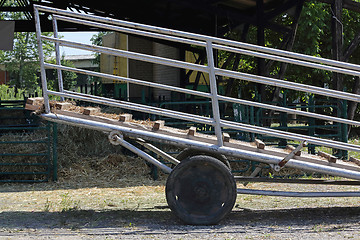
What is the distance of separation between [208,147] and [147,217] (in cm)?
130

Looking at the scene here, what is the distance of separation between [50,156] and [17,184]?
2.79 feet

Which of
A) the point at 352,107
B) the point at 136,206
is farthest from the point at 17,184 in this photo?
the point at 352,107

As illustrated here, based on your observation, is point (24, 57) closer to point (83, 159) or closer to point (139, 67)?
point (139, 67)

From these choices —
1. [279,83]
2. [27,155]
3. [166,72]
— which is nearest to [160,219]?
[279,83]

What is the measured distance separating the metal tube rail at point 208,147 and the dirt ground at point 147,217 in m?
0.64

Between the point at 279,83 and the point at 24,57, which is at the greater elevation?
the point at 24,57

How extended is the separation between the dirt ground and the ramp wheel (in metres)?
0.18

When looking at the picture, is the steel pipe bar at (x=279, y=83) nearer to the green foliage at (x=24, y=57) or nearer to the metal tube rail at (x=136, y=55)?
the metal tube rail at (x=136, y=55)

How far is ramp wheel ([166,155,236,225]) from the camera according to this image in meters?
6.12

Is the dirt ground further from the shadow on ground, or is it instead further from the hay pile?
the hay pile

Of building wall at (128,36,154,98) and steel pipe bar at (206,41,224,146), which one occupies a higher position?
building wall at (128,36,154,98)

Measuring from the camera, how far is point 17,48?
165 feet

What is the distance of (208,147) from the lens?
20.3 ft

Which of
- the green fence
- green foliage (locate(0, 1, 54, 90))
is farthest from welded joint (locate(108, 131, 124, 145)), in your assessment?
green foliage (locate(0, 1, 54, 90))
